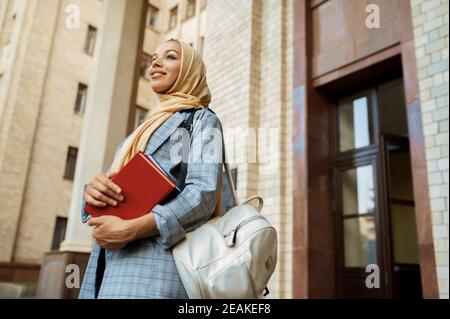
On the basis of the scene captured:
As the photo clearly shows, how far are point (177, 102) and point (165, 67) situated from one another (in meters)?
0.16

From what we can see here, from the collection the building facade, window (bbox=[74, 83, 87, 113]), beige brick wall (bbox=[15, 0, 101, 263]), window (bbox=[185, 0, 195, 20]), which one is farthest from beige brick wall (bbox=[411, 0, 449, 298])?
window (bbox=[74, 83, 87, 113])

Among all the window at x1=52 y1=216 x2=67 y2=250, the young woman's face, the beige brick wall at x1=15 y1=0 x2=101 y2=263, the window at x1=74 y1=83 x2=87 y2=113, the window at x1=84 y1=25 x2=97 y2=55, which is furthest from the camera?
the window at x1=84 y1=25 x2=97 y2=55

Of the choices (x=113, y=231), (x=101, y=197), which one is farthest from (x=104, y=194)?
(x=113, y=231)

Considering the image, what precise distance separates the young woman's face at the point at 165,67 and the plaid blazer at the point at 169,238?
0.25 metres

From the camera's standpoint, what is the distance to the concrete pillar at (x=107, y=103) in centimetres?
559

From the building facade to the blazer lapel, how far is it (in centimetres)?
299

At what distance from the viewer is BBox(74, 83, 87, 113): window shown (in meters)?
16.2

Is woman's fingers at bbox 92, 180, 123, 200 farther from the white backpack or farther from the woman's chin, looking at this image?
the woman's chin

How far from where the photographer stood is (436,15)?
14.5ft

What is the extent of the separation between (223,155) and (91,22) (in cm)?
1689

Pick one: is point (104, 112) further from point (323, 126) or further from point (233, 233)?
point (233, 233)

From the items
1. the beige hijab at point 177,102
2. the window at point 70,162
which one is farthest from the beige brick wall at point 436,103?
the window at point 70,162

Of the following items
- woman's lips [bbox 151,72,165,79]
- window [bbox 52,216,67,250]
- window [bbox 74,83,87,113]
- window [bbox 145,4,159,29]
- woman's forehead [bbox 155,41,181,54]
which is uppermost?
window [bbox 145,4,159,29]

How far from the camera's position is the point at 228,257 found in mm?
1121
